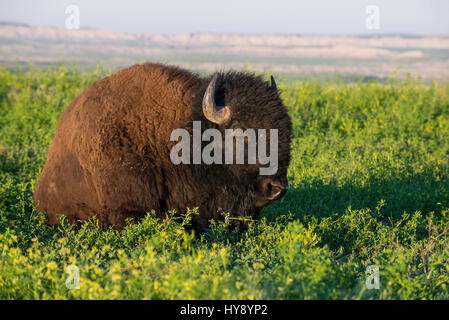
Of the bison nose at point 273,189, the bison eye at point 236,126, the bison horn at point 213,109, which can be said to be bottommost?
the bison nose at point 273,189

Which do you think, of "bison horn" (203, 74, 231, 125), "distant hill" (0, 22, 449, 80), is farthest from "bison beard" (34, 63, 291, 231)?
"distant hill" (0, 22, 449, 80)

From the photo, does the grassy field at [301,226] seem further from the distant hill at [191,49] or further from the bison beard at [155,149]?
the distant hill at [191,49]

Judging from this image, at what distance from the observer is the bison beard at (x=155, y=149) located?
18.5ft

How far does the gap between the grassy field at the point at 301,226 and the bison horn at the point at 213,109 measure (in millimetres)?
1158

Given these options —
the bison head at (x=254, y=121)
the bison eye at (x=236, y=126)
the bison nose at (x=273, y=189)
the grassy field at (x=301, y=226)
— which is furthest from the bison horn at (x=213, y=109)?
the grassy field at (x=301, y=226)

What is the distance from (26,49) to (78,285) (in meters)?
54.5

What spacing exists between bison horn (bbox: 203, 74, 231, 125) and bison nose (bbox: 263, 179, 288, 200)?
0.88 metres

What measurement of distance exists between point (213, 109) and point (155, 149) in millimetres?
811

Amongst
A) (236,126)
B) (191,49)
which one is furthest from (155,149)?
(191,49)

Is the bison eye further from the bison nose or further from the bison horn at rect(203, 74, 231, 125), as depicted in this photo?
the bison nose

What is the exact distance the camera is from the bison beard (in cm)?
564

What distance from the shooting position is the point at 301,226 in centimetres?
425

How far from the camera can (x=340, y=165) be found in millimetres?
9336
